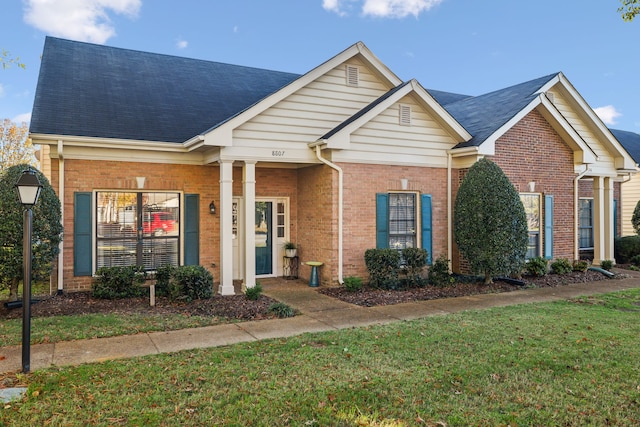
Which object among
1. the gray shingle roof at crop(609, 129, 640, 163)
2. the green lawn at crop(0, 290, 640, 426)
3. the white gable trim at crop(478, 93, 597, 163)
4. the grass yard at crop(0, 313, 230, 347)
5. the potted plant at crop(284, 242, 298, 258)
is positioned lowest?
the green lawn at crop(0, 290, 640, 426)

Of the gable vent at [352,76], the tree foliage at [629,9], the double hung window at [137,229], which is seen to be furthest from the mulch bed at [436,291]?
the tree foliage at [629,9]

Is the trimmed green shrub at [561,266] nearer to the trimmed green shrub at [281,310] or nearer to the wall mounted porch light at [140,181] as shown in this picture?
the trimmed green shrub at [281,310]

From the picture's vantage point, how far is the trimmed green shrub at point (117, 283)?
910 cm

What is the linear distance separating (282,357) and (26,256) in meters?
3.25

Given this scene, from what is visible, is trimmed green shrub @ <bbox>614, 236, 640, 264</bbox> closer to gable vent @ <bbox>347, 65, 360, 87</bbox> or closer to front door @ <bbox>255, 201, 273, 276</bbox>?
gable vent @ <bbox>347, 65, 360, 87</bbox>

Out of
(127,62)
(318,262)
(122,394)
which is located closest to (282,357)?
(122,394)

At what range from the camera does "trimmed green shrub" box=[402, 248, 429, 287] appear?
34.9 ft

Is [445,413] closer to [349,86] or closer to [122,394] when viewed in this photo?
[122,394]

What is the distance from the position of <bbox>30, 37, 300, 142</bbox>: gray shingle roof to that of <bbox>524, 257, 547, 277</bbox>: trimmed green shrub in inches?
346

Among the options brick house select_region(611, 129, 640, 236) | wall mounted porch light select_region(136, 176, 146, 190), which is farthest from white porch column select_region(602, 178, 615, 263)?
wall mounted porch light select_region(136, 176, 146, 190)

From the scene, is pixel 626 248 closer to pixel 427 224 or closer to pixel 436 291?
pixel 427 224

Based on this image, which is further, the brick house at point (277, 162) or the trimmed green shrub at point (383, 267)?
the trimmed green shrub at point (383, 267)

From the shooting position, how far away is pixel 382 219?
11.0 meters

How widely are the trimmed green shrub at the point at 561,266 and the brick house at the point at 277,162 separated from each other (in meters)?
0.28
